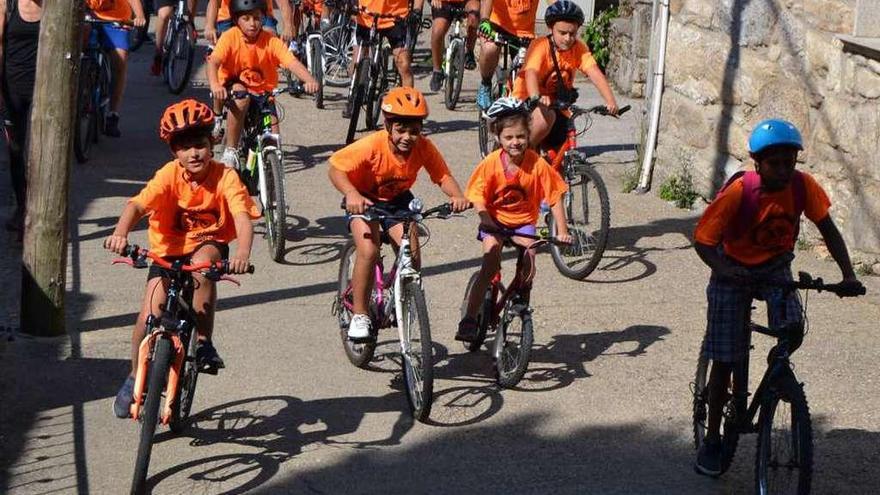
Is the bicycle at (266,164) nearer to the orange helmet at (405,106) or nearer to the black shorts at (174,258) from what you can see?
the orange helmet at (405,106)

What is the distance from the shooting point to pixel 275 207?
10617 mm

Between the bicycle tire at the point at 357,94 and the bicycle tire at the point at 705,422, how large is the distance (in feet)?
24.8

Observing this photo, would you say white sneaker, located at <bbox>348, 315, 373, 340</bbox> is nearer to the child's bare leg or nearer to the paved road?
the child's bare leg

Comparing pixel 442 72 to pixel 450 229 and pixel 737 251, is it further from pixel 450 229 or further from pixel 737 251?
pixel 737 251

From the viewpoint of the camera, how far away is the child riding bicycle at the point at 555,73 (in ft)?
35.0

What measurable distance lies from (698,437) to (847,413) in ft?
4.18

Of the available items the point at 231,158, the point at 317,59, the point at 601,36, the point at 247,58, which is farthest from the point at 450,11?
the point at 231,158

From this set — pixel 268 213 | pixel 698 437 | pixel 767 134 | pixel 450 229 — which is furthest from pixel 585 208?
pixel 767 134

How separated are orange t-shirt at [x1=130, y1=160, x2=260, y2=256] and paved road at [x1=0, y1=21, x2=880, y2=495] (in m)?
0.97

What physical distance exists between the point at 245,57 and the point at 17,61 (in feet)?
5.60

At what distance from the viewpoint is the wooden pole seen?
8.72 m

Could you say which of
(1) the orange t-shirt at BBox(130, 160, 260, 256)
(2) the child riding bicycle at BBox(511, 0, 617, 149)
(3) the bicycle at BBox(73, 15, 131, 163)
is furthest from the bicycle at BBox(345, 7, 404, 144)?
(1) the orange t-shirt at BBox(130, 160, 260, 256)

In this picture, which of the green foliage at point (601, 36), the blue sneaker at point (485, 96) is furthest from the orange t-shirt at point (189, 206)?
the green foliage at point (601, 36)

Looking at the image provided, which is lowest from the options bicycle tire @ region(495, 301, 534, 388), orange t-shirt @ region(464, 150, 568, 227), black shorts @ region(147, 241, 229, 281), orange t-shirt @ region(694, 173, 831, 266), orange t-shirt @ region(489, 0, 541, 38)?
bicycle tire @ region(495, 301, 534, 388)
